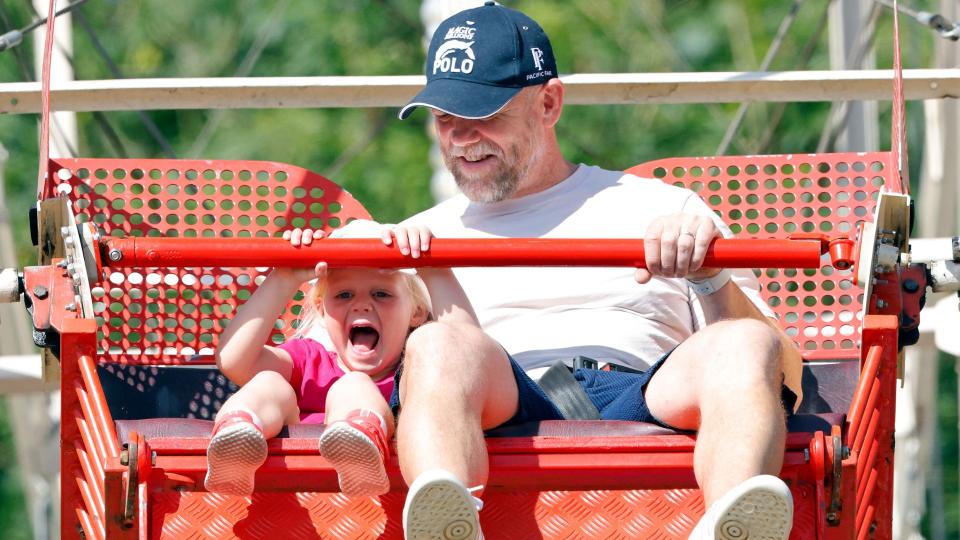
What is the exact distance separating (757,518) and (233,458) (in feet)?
2.72

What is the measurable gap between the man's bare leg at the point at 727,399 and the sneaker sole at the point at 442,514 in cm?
37

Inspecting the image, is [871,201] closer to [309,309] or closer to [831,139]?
[309,309]

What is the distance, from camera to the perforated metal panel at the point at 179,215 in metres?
4.43

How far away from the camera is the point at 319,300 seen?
13.5 feet

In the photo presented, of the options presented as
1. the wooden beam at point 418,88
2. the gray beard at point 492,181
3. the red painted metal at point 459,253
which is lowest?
the red painted metal at point 459,253

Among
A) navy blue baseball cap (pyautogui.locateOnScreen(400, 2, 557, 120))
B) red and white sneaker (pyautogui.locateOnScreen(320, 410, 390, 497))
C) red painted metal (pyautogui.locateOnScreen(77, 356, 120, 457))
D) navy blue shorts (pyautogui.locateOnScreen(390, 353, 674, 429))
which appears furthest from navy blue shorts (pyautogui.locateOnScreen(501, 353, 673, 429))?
navy blue baseball cap (pyautogui.locateOnScreen(400, 2, 557, 120))

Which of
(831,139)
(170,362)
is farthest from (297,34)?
(170,362)

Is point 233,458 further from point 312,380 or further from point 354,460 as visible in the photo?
point 312,380

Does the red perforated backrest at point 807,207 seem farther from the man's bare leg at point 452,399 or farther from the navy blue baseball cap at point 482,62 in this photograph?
the man's bare leg at point 452,399

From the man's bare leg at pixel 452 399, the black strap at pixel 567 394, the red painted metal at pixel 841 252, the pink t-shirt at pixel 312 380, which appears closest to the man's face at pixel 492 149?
the pink t-shirt at pixel 312 380

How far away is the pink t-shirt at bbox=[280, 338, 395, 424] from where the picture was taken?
3.91 m

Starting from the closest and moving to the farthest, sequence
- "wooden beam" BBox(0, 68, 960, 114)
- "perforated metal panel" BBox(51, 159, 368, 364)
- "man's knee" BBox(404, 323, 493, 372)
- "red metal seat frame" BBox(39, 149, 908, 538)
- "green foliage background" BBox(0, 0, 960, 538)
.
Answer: "red metal seat frame" BBox(39, 149, 908, 538) → "man's knee" BBox(404, 323, 493, 372) → "perforated metal panel" BBox(51, 159, 368, 364) → "wooden beam" BBox(0, 68, 960, 114) → "green foliage background" BBox(0, 0, 960, 538)

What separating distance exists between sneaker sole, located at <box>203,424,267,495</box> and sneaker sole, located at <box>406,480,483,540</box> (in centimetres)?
31

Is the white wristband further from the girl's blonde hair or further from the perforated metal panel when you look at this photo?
the perforated metal panel
